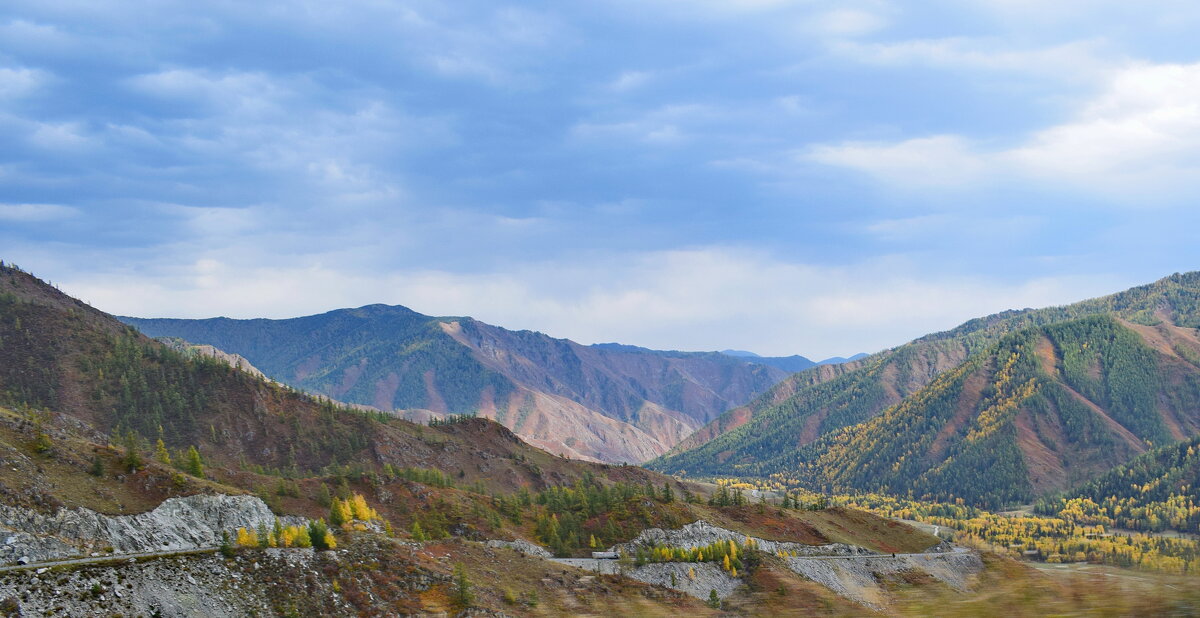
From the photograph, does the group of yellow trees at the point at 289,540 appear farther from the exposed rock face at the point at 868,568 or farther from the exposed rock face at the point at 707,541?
A: the exposed rock face at the point at 868,568

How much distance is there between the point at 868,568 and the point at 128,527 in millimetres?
110893

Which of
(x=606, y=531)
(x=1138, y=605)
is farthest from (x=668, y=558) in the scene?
(x=1138, y=605)

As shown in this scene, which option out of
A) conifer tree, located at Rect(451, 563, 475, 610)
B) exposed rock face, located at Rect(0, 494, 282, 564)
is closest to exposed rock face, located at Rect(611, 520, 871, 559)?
conifer tree, located at Rect(451, 563, 475, 610)

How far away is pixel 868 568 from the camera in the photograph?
138 m

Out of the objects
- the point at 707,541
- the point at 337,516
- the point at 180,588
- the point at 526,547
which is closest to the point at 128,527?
the point at 337,516

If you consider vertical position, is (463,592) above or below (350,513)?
below

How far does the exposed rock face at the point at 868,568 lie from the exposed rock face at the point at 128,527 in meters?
83.4

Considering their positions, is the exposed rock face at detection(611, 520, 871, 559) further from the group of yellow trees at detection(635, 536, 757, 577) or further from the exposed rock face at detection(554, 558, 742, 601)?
the exposed rock face at detection(554, 558, 742, 601)

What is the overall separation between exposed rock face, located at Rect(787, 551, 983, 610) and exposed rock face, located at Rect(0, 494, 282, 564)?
83372mm

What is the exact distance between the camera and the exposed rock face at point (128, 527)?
255ft

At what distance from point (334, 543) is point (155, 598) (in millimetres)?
19307

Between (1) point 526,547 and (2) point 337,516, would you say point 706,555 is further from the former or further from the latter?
(2) point 337,516

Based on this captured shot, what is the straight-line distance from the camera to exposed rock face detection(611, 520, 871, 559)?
139000mm

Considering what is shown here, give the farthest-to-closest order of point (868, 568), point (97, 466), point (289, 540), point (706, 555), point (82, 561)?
1. point (868, 568)
2. point (706, 555)
3. point (97, 466)
4. point (289, 540)
5. point (82, 561)
